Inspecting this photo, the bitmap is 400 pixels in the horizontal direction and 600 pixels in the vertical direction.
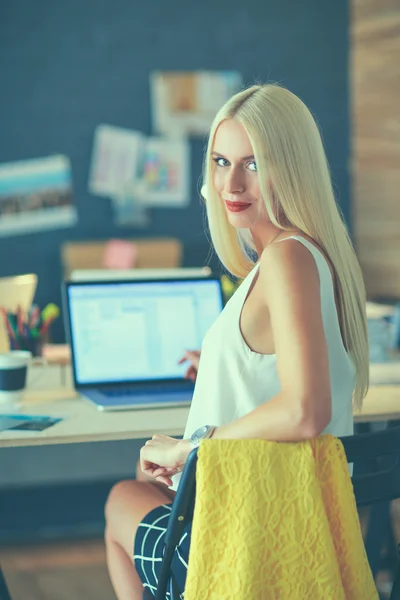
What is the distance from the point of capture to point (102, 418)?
1.92m

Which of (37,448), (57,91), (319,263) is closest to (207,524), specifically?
(319,263)

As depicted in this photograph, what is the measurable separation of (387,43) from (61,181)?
170cm

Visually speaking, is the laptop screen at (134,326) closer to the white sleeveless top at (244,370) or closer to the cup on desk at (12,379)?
the cup on desk at (12,379)

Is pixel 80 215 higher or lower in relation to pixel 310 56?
lower

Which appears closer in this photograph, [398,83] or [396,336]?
[396,336]

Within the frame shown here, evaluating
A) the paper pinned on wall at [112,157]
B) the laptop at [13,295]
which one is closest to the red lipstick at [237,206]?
the laptop at [13,295]

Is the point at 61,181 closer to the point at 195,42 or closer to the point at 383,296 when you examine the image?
the point at 195,42

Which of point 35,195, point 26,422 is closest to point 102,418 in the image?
point 26,422

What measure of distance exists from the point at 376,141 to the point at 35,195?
5.59ft

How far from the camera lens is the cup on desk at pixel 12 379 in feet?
6.82

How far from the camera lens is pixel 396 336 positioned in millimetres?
2789

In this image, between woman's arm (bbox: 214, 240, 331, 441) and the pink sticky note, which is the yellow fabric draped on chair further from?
the pink sticky note

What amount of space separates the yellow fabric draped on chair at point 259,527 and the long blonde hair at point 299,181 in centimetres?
31

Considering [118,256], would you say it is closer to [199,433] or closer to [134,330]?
[134,330]
